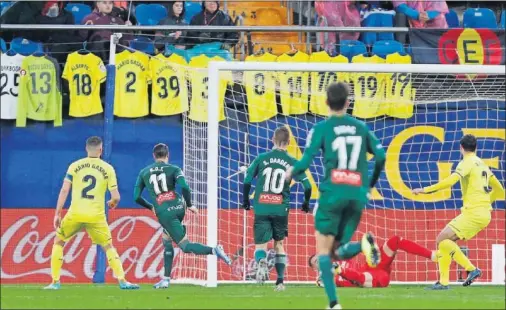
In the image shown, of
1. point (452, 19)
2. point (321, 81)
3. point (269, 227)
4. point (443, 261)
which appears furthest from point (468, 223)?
point (452, 19)

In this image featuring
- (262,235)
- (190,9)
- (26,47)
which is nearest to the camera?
(262,235)

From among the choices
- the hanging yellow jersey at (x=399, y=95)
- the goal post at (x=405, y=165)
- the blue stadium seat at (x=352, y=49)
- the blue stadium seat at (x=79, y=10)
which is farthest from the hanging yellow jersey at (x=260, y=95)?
the blue stadium seat at (x=79, y=10)

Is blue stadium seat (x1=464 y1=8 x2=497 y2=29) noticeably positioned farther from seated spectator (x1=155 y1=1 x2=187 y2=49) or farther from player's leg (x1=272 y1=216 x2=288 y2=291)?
player's leg (x1=272 y1=216 x2=288 y2=291)

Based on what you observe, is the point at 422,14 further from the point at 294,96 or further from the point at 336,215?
the point at 336,215

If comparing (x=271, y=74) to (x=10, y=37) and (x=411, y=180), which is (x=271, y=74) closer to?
(x=411, y=180)

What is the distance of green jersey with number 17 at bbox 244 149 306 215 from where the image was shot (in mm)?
13289

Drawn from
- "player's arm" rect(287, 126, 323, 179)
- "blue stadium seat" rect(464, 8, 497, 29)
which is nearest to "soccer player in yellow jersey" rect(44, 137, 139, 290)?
"player's arm" rect(287, 126, 323, 179)

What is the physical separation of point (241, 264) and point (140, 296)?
428 centimetres

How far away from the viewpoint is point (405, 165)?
16.8 m

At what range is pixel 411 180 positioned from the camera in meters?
16.8

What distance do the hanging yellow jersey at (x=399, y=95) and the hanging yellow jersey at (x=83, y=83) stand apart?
4.26 meters

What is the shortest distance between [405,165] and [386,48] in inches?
78.4

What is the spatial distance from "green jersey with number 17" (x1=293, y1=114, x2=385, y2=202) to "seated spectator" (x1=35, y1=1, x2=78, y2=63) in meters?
8.49

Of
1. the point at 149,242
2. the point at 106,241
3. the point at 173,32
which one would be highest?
the point at 173,32
